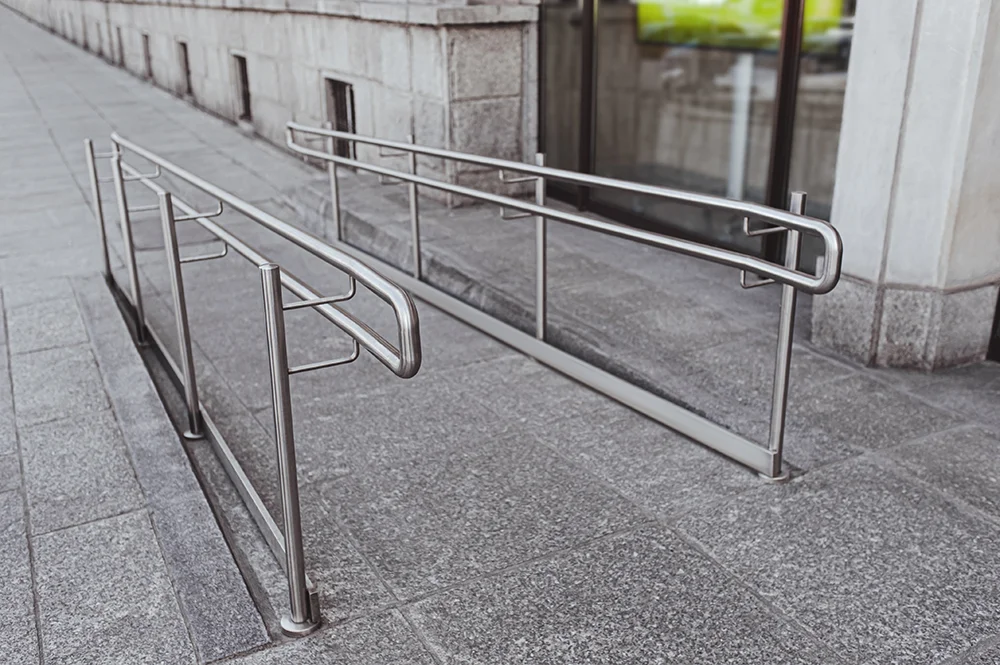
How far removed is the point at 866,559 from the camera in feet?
9.60

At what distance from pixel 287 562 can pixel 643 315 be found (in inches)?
109

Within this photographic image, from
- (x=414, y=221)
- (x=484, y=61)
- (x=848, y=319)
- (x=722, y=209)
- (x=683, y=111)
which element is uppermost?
(x=484, y=61)

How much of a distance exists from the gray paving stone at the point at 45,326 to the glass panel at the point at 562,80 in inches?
156

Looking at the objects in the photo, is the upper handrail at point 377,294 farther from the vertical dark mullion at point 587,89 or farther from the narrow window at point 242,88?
the narrow window at point 242,88

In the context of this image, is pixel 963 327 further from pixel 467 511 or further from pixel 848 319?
pixel 467 511

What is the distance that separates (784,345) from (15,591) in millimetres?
2616

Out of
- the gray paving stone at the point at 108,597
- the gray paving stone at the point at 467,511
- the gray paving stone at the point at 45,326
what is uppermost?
the gray paving stone at the point at 108,597

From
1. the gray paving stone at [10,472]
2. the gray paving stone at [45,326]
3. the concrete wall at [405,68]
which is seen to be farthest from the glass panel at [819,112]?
the gray paving stone at [10,472]

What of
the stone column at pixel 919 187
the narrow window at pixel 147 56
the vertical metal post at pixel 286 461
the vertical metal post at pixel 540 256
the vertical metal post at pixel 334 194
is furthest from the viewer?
the narrow window at pixel 147 56

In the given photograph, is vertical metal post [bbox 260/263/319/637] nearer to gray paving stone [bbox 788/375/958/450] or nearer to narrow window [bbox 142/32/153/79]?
gray paving stone [bbox 788/375/958/450]

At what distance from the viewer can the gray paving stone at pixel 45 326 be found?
4852mm

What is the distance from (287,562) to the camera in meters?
2.63

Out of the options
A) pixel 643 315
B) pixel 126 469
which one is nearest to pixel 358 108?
pixel 643 315

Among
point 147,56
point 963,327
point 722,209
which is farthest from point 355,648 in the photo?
point 147,56
